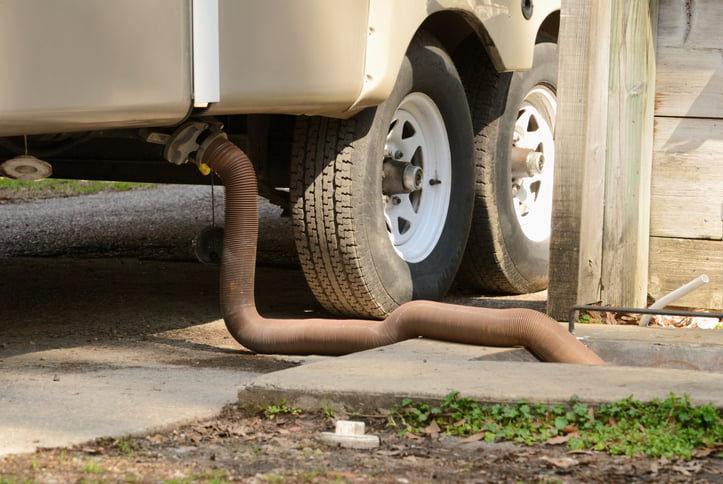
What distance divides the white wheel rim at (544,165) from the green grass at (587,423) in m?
3.20

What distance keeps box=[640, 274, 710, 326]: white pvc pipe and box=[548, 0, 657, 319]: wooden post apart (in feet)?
0.42

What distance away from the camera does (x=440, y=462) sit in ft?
9.29

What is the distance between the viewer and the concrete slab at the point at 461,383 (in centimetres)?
313

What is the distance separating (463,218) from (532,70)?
107 centimetres

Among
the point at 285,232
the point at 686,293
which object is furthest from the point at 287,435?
the point at 285,232

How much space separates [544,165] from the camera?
21.3 feet

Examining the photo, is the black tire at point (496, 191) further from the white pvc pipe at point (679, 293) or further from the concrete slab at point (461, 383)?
the concrete slab at point (461, 383)

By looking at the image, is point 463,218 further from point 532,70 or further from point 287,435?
point 287,435

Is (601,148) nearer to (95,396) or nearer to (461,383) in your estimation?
(461,383)

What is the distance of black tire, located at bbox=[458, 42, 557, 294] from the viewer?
5.77 m

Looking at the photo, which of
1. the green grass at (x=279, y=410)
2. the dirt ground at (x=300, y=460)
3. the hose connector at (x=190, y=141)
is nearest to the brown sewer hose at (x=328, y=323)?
the hose connector at (x=190, y=141)

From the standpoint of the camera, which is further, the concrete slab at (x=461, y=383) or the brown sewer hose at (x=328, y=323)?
the brown sewer hose at (x=328, y=323)

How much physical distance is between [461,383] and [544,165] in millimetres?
3389

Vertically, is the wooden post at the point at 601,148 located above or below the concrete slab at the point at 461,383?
above
